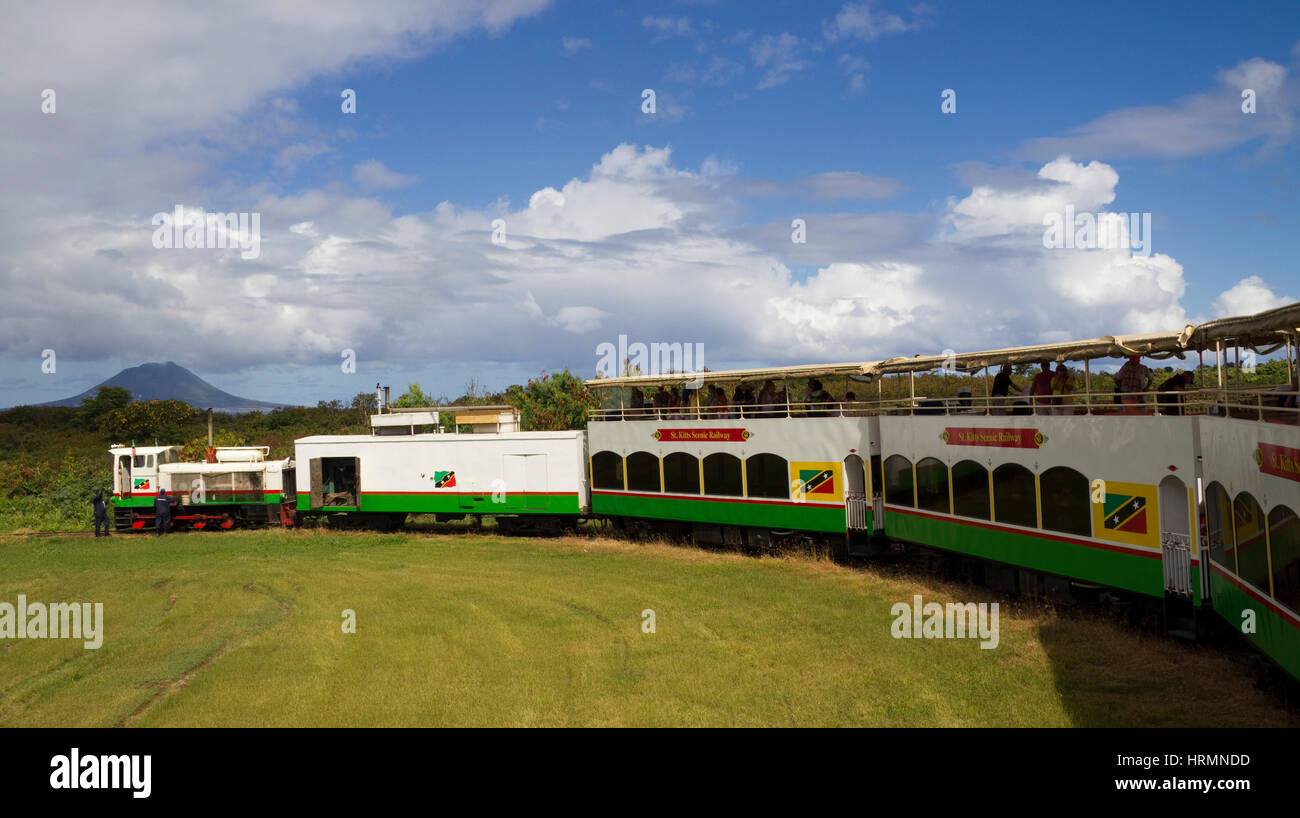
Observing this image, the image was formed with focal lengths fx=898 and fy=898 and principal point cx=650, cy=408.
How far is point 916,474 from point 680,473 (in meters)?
7.09

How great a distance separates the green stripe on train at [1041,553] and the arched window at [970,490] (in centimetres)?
26

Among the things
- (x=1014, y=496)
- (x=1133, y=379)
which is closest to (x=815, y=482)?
(x=1014, y=496)

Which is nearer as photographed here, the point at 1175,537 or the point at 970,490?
the point at 1175,537

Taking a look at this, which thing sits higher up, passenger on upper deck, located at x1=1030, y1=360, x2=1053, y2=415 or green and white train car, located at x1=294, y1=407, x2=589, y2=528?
passenger on upper deck, located at x1=1030, y1=360, x2=1053, y2=415

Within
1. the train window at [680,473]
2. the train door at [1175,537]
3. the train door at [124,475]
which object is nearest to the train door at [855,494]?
the train window at [680,473]

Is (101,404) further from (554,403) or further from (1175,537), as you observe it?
(1175,537)

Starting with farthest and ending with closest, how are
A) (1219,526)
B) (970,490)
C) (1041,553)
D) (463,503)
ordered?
1. (463,503)
2. (970,490)
3. (1041,553)
4. (1219,526)

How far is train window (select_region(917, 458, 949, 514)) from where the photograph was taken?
54.9 ft

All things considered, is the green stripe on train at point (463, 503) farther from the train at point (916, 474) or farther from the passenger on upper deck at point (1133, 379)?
the passenger on upper deck at point (1133, 379)

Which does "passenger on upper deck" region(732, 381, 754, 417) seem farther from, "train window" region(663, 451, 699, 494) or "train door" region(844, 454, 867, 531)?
"train door" region(844, 454, 867, 531)

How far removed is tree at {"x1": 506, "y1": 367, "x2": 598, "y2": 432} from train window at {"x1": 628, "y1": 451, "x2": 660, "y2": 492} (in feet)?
39.8

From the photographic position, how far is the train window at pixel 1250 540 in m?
8.84

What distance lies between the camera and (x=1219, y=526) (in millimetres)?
10672

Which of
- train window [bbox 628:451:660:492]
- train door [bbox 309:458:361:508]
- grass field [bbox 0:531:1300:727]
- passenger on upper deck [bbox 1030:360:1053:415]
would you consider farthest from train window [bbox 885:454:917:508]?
train door [bbox 309:458:361:508]
